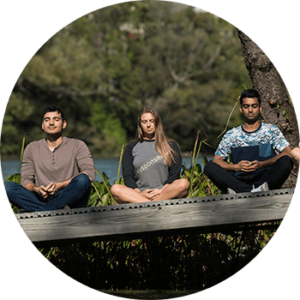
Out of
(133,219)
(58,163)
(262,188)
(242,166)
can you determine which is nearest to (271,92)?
(242,166)

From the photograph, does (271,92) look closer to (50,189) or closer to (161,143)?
(161,143)

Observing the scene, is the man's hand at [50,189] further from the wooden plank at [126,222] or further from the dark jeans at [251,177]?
the dark jeans at [251,177]

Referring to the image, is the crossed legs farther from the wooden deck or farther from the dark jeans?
the dark jeans

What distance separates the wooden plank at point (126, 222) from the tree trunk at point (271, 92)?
137 centimetres

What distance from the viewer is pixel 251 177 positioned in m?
4.62

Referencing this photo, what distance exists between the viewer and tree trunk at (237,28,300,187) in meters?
5.28

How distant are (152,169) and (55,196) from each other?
1060mm

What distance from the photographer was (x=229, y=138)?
4715mm

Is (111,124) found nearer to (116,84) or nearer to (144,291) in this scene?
(116,84)

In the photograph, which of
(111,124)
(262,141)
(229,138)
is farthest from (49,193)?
(111,124)

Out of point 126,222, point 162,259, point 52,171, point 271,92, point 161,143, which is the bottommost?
point 162,259

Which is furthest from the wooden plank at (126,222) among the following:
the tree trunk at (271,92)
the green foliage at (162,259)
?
the tree trunk at (271,92)

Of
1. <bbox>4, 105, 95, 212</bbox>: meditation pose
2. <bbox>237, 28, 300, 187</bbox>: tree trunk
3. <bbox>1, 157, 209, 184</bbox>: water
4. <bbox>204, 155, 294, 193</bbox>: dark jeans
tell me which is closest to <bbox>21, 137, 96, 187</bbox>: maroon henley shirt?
<bbox>4, 105, 95, 212</bbox>: meditation pose

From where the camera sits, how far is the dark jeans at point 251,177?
14.9 ft
